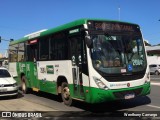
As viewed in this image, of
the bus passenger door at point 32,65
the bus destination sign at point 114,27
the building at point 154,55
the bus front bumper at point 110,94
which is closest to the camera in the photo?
the bus front bumper at point 110,94

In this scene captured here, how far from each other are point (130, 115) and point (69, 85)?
287cm

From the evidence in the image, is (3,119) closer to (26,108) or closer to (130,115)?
(26,108)

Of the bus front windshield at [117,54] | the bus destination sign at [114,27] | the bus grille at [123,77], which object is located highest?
the bus destination sign at [114,27]

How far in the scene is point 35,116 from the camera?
10.3m

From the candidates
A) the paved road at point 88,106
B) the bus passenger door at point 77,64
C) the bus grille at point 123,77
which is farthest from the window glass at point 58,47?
the bus grille at point 123,77

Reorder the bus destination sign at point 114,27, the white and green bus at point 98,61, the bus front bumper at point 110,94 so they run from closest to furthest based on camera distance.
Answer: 1. the bus front bumper at point 110,94
2. the white and green bus at point 98,61
3. the bus destination sign at point 114,27

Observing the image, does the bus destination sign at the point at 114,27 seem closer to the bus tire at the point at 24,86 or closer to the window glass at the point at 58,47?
the window glass at the point at 58,47

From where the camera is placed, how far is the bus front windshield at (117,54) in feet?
33.7

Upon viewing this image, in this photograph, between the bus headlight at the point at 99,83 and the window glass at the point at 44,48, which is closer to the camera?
the bus headlight at the point at 99,83

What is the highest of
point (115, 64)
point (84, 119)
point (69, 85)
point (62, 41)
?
point (62, 41)

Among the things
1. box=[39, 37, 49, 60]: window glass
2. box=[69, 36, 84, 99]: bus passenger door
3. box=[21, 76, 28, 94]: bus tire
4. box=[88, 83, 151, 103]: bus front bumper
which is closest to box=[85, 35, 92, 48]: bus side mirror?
box=[69, 36, 84, 99]: bus passenger door

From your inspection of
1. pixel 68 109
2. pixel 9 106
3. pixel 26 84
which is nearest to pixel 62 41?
pixel 68 109

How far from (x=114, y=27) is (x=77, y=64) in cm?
180

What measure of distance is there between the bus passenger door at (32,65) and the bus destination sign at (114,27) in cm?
543
